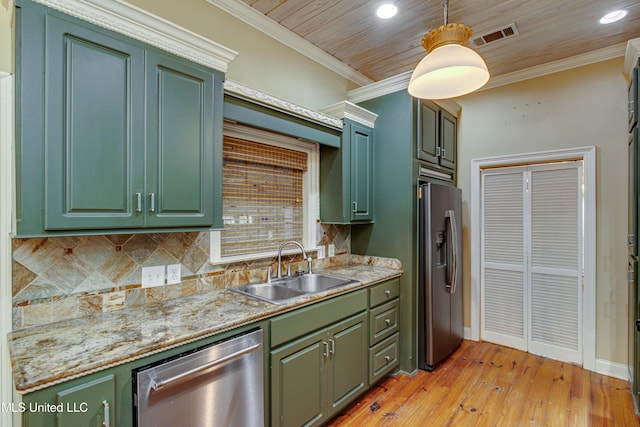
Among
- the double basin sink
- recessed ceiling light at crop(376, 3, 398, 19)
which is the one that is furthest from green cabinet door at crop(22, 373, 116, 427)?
recessed ceiling light at crop(376, 3, 398, 19)

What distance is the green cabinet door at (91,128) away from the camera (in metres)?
1.30

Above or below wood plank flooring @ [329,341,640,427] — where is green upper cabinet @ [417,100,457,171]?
above

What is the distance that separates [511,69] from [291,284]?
3.09 metres

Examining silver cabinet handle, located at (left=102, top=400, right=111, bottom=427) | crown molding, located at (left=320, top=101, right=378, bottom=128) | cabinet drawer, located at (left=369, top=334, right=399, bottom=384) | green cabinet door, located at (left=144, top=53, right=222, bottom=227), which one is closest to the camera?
silver cabinet handle, located at (left=102, top=400, right=111, bottom=427)

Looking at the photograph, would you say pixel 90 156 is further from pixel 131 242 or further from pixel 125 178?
pixel 131 242

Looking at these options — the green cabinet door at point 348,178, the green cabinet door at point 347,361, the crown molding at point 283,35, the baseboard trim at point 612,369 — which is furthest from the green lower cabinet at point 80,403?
the baseboard trim at point 612,369

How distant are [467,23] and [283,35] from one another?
1.49 m

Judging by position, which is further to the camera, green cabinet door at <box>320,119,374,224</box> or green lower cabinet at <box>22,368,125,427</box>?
green cabinet door at <box>320,119,374,224</box>

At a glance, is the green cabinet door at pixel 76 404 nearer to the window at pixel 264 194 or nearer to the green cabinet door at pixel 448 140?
the window at pixel 264 194

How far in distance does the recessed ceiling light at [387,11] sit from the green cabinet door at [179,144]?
138 centimetres

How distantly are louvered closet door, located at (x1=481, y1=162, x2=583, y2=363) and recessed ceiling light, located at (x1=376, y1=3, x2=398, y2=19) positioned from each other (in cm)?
203

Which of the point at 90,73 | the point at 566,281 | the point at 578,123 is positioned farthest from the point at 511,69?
the point at 90,73

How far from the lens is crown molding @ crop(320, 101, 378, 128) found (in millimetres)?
2738

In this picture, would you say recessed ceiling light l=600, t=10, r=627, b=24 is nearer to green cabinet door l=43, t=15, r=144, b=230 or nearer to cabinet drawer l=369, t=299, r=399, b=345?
cabinet drawer l=369, t=299, r=399, b=345
